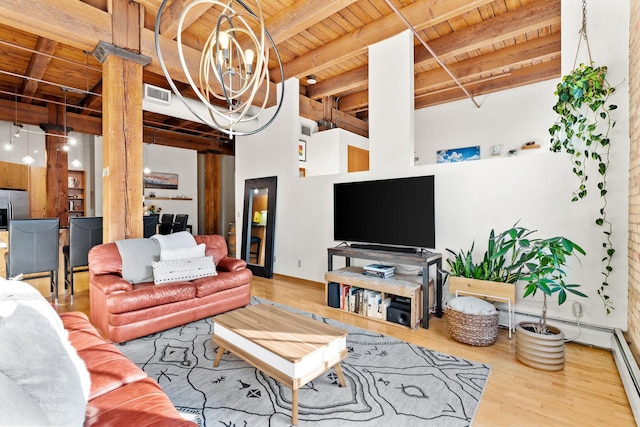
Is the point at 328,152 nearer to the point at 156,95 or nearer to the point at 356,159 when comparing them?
the point at 356,159

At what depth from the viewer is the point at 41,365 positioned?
1.00 m

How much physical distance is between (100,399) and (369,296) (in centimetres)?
254

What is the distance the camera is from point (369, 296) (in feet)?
11.0

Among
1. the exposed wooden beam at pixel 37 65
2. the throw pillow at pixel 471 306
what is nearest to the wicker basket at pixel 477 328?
the throw pillow at pixel 471 306

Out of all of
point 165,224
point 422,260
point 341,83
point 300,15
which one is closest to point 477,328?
point 422,260

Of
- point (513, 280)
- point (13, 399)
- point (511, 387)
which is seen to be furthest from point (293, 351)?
point (513, 280)

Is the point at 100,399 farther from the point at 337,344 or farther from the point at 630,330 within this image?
the point at 630,330

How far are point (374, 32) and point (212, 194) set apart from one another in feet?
22.8

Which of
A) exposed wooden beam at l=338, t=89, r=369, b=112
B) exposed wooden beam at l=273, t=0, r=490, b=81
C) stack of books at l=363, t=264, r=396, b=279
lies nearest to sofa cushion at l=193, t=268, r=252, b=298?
stack of books at l=363, t=264, r=396, b=279

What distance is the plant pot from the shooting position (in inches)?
89.4

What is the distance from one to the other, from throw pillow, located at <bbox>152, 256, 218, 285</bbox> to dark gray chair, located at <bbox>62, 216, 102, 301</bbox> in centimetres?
154

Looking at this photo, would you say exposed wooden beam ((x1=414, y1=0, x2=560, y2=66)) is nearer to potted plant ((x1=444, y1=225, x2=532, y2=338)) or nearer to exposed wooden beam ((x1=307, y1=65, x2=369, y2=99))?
exposed wooden beam ((x1=307, y1=65, x2=369, y2=99))

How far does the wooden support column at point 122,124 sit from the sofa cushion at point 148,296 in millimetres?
1069

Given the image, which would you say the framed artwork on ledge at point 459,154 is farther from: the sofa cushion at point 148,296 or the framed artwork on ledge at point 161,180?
the framed artwork on ledge at point 161,180
